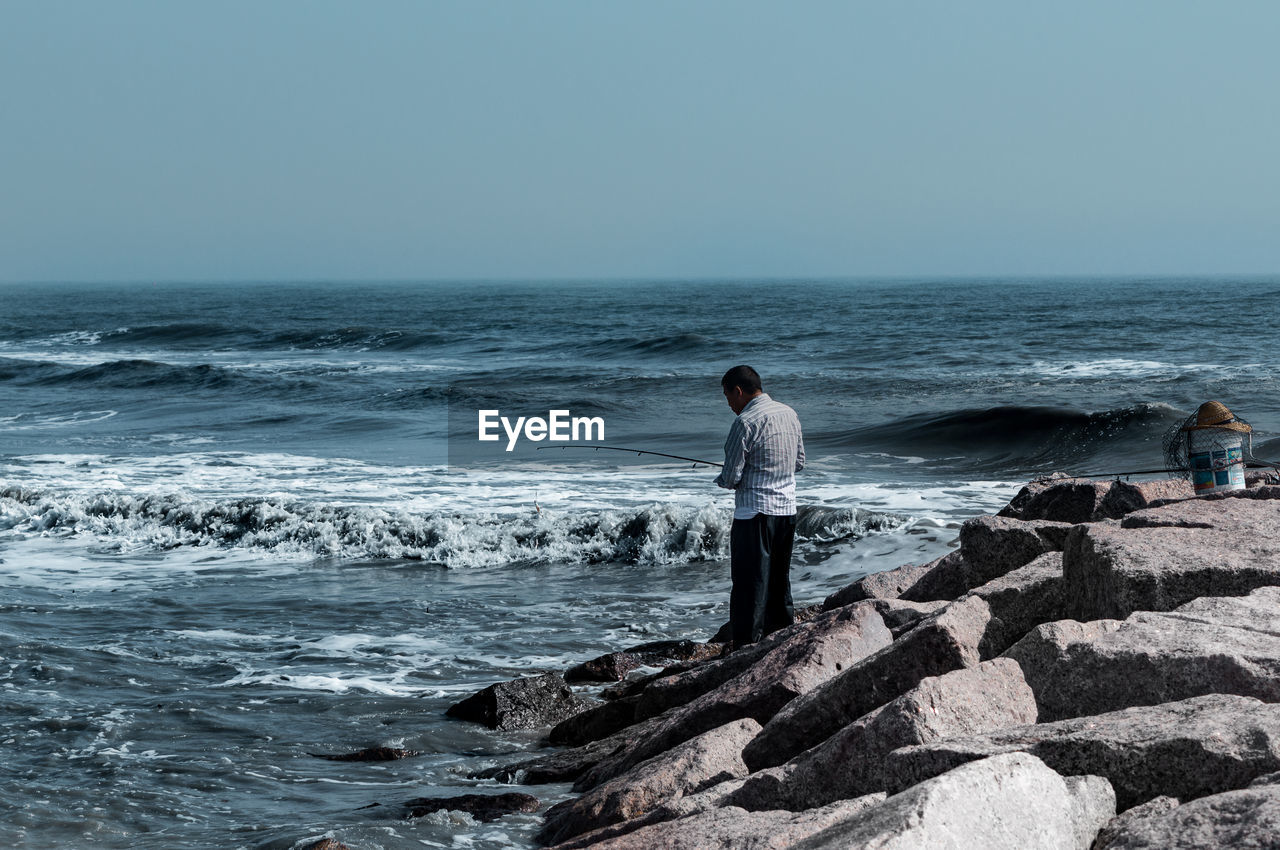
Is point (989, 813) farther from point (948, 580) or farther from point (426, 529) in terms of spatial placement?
point (426, 529)

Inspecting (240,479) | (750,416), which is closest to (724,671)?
(750,416)

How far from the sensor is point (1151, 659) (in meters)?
3.12

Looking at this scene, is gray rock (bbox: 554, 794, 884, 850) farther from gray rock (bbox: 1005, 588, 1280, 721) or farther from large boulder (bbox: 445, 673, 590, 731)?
large boulder (bbox: 445, 673, 590, 731)

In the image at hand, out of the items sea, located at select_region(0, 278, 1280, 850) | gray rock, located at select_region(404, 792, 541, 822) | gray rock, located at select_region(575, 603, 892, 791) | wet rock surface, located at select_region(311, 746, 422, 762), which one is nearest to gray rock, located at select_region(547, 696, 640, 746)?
sea, located at select_region(0, 278, 1280, 850)

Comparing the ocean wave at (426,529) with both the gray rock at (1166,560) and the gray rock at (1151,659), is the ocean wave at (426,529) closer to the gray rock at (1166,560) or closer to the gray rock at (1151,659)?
the gray rock at (1166,560)

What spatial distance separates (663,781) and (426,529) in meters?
6.94

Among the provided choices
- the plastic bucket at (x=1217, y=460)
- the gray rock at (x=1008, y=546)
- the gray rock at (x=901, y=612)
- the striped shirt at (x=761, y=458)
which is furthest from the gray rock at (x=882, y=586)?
the plastic bucket at (x=1217, y=460)

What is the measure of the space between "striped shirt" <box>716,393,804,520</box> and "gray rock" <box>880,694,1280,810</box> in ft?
9.31

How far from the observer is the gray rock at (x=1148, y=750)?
8.14ft

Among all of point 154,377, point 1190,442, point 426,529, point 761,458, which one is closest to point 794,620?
point 761,458

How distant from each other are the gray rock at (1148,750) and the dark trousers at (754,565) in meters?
2.86

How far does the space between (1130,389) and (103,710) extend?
20.0 meters

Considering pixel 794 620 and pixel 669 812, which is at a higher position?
pixel 669 812

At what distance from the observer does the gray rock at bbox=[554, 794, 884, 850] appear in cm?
260
